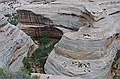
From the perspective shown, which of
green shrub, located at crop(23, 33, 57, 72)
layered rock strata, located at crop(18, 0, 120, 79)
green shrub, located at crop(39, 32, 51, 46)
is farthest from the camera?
green shrub, located at crop(39, 32, 51, 46)

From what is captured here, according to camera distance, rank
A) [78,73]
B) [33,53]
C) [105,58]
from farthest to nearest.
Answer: [33,53] < [105,58] < [78,73]

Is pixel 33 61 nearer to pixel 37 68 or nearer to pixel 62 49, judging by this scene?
pixel 37 68

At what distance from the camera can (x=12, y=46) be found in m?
15.9

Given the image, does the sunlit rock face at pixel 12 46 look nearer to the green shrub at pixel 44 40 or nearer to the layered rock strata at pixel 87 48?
the layered rock strata at pixel 87 48

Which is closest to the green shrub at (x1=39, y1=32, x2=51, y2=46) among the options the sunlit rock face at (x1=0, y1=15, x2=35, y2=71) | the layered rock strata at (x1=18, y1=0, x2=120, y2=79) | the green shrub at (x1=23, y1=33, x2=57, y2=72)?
the green shrub at (x1=23, y1=33, x2=57, y2=72)

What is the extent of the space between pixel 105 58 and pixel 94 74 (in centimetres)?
142

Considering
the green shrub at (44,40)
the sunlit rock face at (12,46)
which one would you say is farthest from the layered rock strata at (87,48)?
the green shrub at (44,40)

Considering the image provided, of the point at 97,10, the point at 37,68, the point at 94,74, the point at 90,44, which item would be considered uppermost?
the point at 97,10

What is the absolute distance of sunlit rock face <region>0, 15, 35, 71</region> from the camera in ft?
49.1

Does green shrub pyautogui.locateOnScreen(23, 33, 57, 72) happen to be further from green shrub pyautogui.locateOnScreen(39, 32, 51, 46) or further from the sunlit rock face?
the sunlit rock face

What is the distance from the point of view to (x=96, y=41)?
14.7 metres

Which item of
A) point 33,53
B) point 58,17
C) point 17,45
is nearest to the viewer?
point 17,45

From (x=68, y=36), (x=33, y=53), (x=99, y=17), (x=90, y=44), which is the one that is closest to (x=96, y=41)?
(x=90, y=44)

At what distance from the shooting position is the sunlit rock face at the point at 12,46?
589 inches
